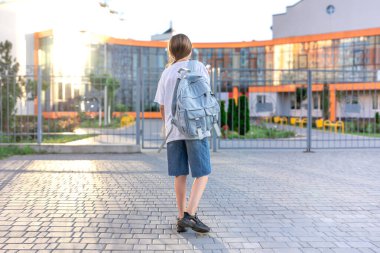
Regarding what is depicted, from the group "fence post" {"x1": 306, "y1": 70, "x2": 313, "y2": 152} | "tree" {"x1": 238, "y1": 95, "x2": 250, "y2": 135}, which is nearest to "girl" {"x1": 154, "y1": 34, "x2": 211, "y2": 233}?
"fence post" {"x1": 306, "y1": 70, "x2": 313, "y2": 152}

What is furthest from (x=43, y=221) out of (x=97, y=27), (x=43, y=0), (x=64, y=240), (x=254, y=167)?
(x=97, y=27)

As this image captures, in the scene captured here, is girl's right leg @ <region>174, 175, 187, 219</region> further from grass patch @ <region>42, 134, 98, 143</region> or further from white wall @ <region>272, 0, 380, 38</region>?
white wall @ <region>272, 0, 380, 38</region>

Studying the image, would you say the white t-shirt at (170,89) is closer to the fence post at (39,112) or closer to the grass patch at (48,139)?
the fence post at (39,112)

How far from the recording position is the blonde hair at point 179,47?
4.02 metres

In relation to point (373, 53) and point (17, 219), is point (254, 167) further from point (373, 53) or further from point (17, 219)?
point (373, 53)

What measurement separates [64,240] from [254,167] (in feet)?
16.7

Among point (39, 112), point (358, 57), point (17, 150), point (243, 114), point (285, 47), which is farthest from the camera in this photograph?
point (285, 47)

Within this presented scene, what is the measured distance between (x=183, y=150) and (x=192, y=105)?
50 centimetres

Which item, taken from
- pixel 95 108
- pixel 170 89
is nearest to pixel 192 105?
pixel 170 89

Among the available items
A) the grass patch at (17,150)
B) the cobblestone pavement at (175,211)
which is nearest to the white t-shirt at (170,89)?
the cobblestone pavement at (175,211)

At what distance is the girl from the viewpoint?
3.95 m

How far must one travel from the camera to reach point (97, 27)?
1806 inches

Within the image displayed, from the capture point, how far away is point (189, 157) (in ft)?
13.0

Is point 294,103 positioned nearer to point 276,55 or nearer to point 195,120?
point 195,120
